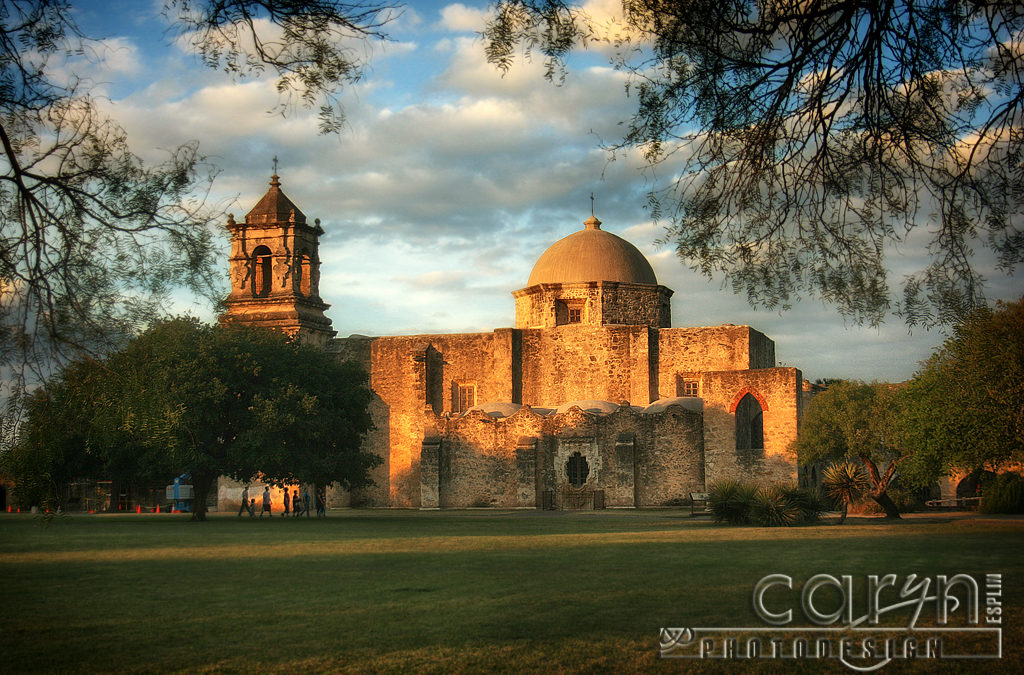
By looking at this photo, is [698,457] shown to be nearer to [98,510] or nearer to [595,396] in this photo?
[595,396]

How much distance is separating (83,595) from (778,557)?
8.23 metres

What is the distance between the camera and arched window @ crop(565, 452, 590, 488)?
3328cm

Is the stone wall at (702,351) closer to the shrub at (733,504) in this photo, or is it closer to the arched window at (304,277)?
the arched window at (304,277)

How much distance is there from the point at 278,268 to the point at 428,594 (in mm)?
30313

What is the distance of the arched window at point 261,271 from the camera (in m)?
39.4

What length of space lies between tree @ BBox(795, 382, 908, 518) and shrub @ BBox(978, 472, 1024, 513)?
2.59 meters

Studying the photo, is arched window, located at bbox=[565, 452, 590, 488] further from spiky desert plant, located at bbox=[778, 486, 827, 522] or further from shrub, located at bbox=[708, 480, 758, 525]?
spiky desert plant, located at bbox=[778, 486, 827, 522]

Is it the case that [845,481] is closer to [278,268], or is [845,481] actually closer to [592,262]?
[592,262]

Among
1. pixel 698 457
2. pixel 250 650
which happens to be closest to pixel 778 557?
pixel 250 650

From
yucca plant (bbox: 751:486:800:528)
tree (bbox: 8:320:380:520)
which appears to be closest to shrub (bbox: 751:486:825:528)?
yucca plant (bbox: 751:486:800:528)

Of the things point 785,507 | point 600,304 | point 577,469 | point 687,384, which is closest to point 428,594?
point 785,507

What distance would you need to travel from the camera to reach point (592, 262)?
41125 mm

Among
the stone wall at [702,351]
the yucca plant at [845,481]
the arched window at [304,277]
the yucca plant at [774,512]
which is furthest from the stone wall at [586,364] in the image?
the yucca plant at [774,512]

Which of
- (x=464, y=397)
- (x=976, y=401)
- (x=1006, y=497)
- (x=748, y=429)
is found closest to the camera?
(x=976, y=401)
